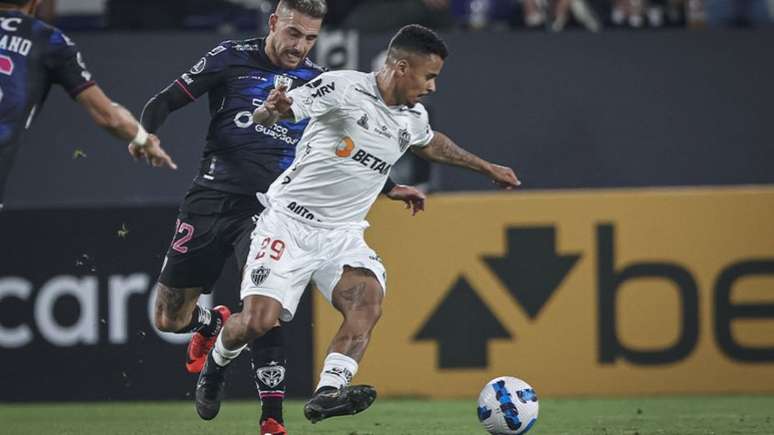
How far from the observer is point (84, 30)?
40.7 feet

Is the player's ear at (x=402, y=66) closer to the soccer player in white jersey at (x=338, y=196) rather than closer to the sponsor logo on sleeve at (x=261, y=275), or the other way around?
the soccer player in white jersey at (x=338, y=196)

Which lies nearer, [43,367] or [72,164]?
[43,367]

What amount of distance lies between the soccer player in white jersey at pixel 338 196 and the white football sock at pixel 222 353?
0.32 feet

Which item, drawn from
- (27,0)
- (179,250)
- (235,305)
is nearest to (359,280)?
(179,250)

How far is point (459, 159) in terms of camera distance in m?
8.02

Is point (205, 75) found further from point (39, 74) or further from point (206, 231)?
point (39, 74)

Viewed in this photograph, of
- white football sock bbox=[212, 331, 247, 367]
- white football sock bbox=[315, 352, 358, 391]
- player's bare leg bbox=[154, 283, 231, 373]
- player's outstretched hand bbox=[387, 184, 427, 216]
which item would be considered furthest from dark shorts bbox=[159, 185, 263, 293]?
white football sock bbox=[315, 352, 358, 391]

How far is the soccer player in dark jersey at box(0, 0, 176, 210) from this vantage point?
662 cm

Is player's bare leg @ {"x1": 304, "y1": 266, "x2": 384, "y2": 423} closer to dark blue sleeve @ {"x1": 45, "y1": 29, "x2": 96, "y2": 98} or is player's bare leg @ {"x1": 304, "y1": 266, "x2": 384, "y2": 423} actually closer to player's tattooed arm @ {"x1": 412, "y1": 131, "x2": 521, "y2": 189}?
player's tattooed arm @ {"x1": 412, "y1": 131, "x2": 521, "y2": 189}

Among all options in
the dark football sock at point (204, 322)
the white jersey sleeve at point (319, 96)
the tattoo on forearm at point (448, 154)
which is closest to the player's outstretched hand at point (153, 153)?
the white jersey sleeve at point (319, 96)

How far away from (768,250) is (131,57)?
18.3 ft

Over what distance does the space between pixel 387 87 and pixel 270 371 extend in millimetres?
1664

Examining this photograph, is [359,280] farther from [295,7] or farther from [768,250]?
[768,250]

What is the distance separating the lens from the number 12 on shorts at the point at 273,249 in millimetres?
7355
